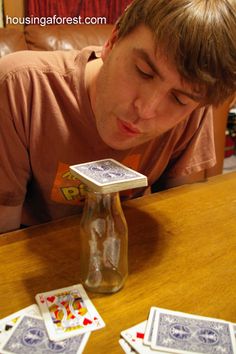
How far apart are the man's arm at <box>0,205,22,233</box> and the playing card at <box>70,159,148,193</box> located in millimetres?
352

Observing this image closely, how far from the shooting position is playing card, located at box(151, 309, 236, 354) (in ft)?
2.09

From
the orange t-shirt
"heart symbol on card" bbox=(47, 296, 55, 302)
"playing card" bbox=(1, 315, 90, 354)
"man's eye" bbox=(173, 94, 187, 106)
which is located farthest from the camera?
the orange t-shirt

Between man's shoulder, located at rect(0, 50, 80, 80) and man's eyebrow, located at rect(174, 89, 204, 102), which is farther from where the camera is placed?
man's shoulder, located at rect(0, 50, 80, 80)

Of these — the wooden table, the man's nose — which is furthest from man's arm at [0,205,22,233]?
the man's nose

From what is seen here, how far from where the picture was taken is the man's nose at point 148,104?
2.63 ft

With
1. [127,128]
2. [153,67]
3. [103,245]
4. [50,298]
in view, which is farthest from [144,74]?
[50,298]

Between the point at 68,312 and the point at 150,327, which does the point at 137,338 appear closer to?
the point at 150,327

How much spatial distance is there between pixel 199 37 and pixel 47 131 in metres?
0.48

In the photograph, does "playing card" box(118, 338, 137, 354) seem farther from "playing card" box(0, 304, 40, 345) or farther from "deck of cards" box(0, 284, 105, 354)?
"playing card" box(0, 304, 40, 345)

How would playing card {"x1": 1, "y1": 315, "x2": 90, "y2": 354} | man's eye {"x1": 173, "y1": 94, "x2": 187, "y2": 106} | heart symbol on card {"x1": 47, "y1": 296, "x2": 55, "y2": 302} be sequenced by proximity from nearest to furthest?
playing card {"x1": 1, "y1": 315, "x2": 90, "y2": 354}, heart symbol on card {"x1": 47, "y1": 296, "x2": 55, "y2": 302}, man's eye {"x1": 173, "y1": 94, "x2": 187, "y2": 106}

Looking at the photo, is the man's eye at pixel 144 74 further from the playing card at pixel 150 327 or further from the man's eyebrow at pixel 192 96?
the playing card at pixel 150 327

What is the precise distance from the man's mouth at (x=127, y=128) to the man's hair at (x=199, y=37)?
170mm

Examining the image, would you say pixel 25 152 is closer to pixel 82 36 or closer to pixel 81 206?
pixel 81 206

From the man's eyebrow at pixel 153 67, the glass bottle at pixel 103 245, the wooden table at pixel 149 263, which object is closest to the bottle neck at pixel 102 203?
the glass bottle at pixel 103 245
